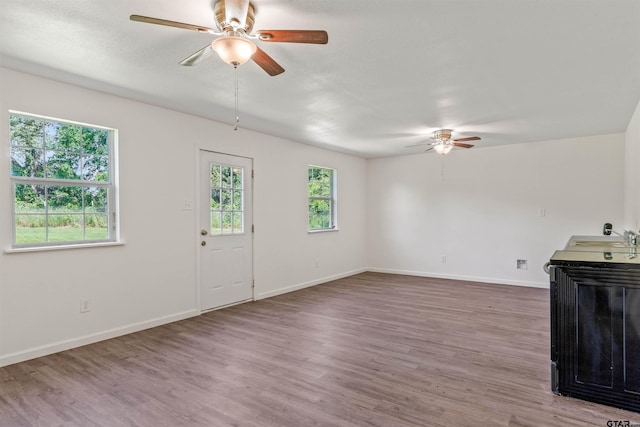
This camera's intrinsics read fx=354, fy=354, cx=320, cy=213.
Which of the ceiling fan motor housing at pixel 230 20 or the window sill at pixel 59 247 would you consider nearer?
the ceiling fan motor housing at pixel 230 20

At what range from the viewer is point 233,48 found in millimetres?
1929

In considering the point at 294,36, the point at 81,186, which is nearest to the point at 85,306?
the point at 81,186

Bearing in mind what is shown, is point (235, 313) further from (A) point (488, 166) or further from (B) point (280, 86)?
(A) point (488, 166)

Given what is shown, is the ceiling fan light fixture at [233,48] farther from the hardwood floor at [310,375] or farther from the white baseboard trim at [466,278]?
the white baseboard trim at [466,278]

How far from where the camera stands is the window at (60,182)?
3043 millimetres

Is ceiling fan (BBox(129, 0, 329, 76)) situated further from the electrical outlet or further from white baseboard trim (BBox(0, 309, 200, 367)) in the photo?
white baseboard trim (BBox(0, 309, 200, 367))

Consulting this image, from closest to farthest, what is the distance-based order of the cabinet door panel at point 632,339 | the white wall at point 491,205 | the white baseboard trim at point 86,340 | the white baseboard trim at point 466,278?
the cabinet door panel at point 632,339 < the white baseboard trim at point 86,340 < the white wall at point 491,205 < the white baseboard trim at point 466,278

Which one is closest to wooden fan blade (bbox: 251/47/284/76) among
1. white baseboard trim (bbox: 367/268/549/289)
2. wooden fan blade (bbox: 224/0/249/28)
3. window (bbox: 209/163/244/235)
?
wooden fan blade (bbox: 224/0/249/28)

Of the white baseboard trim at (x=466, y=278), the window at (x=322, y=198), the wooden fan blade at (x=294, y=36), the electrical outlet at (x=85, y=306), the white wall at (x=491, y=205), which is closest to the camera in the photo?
the wooden fan blade at (x=294, y=36)

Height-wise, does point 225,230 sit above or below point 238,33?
below

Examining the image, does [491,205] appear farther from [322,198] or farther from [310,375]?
[310,375]

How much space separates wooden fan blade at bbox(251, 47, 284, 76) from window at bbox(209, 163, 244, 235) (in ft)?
8.38

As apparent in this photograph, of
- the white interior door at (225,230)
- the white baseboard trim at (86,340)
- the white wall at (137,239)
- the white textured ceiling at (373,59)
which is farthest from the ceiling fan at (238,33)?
the white baseboard trim at (86,340)

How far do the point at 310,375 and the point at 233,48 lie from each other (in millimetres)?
2316
